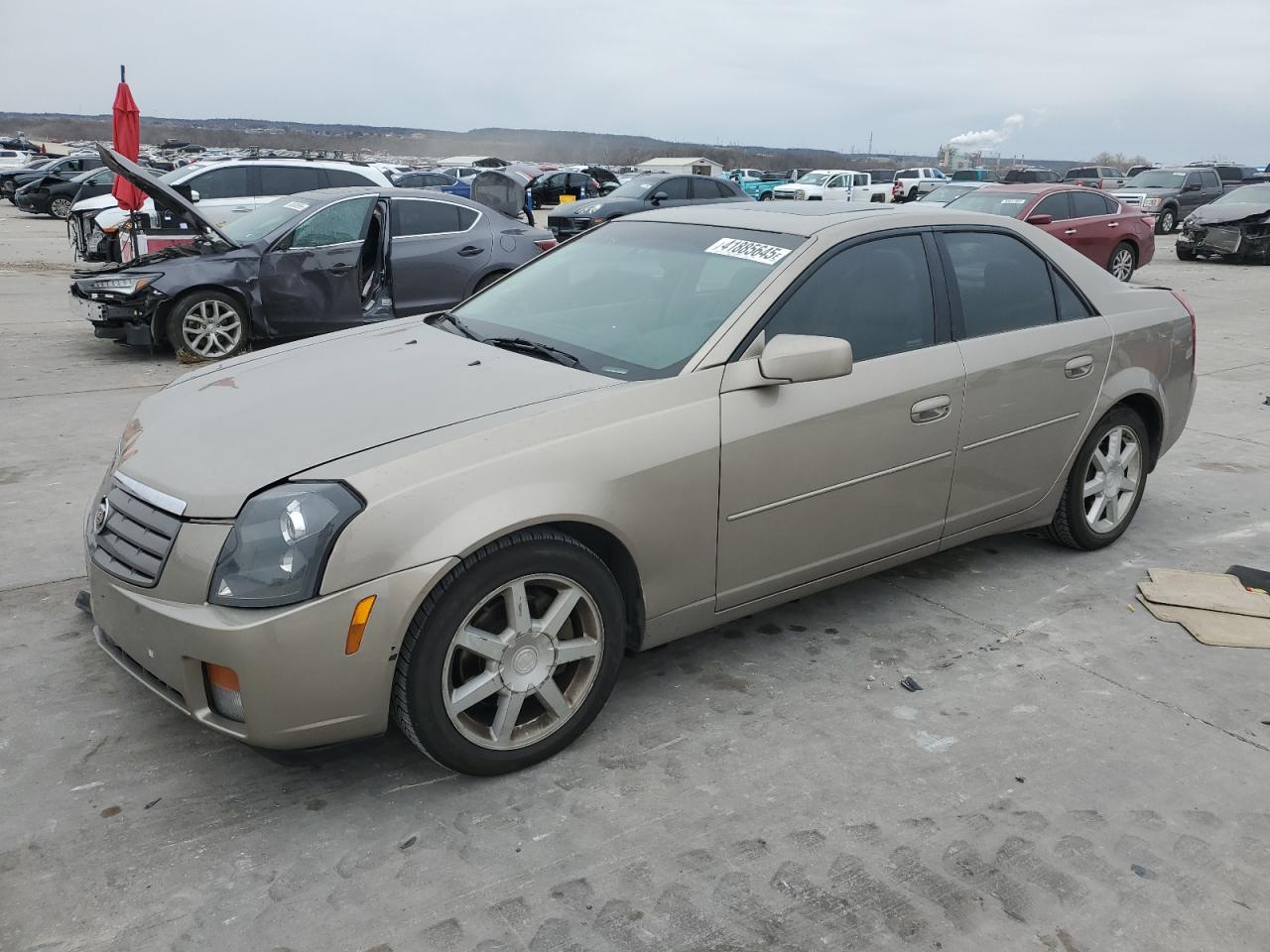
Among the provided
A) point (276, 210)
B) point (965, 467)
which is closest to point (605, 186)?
point (276, 210)

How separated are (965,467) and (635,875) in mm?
2188

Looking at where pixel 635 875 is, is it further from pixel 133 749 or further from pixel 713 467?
pixel 133 749

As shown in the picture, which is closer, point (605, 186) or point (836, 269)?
point (836, 269)

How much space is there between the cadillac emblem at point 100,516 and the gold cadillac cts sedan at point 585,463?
0.01 metres

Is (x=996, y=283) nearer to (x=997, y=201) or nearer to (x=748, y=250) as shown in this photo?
(x=748, y=250)

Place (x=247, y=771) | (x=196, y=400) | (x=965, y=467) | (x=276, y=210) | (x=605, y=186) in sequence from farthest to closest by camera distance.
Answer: (x=605, y=186) < (x=276, y=210) < (x=965, y=467) < (x=196, y=400) < (x=247, y=771)

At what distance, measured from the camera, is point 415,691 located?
9.22ft

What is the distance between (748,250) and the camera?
380 centimetres

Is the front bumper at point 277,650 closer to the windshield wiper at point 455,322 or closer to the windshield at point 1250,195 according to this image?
the windshield wiper at point 455,322

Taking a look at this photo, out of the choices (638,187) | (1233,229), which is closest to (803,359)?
(638,187)

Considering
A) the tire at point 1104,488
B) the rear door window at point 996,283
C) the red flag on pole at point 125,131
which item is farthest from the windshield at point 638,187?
the rear door window at point 996,283

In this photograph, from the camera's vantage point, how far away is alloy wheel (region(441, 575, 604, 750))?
293cm

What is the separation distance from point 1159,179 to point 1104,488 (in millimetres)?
28135

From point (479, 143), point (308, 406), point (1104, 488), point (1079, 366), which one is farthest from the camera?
point (479, 143)
